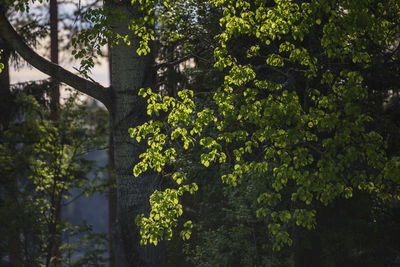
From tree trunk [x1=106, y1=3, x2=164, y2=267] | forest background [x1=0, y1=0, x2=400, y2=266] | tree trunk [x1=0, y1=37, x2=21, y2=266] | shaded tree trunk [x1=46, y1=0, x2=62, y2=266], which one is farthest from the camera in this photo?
shaded tree trunk [x1=46, y1=0, x2=62, y2=266]

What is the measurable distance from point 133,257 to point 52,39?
9.12m

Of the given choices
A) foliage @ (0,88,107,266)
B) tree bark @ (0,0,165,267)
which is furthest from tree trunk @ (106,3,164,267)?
foliage @ (0,88,107,266)

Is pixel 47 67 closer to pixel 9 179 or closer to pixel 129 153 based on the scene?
pixel 129 153

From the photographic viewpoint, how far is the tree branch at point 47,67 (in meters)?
6.07

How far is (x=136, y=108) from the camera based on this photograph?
6445 millimetres

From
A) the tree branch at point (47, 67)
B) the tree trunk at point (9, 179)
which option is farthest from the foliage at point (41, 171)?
the tree branch at point (47, 67)

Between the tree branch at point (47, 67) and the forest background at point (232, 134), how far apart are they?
2cm

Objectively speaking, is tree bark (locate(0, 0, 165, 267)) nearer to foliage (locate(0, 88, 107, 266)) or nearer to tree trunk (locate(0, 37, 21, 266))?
foliage (locate(0, 88, 107, 266))

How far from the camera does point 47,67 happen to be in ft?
20.3

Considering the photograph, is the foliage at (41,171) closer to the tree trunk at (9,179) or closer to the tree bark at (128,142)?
the tree trunk at (9,179)

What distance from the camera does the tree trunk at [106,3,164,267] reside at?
640 centimetres

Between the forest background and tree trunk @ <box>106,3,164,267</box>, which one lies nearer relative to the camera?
the forest background

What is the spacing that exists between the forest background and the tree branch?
21 millimetres

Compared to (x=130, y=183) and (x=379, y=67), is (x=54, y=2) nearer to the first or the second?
(x=130, y=183)
